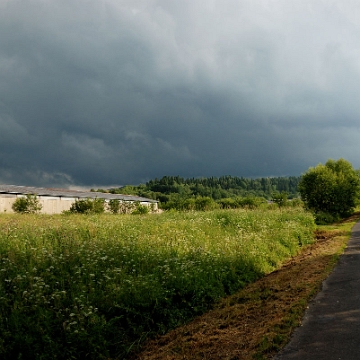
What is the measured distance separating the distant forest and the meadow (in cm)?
11048

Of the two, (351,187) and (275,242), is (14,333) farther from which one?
(351,187)

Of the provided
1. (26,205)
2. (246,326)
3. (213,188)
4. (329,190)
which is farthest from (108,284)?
(213,188)

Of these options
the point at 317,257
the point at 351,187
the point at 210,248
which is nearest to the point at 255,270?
the point at 210,248

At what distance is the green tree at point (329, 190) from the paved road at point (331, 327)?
32321 mm

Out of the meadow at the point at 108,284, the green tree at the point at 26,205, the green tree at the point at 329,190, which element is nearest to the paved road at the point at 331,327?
the meadow at the point at 108,284

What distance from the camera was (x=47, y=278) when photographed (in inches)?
342

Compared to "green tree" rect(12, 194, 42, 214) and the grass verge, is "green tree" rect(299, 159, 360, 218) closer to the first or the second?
"green tree" rect(12, 194, 42, 214)

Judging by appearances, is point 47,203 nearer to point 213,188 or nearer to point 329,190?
point 329,190

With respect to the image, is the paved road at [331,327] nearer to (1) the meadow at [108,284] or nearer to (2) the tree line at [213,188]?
(1) the meadow at [108,284]

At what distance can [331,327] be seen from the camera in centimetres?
631

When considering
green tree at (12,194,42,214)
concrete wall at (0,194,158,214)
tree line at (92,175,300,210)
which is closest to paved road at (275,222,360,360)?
green tree at (12,194,42,214)

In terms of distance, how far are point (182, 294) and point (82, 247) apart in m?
3.85

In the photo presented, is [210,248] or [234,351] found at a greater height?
[210,248]

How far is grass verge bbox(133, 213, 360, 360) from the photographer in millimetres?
5918
